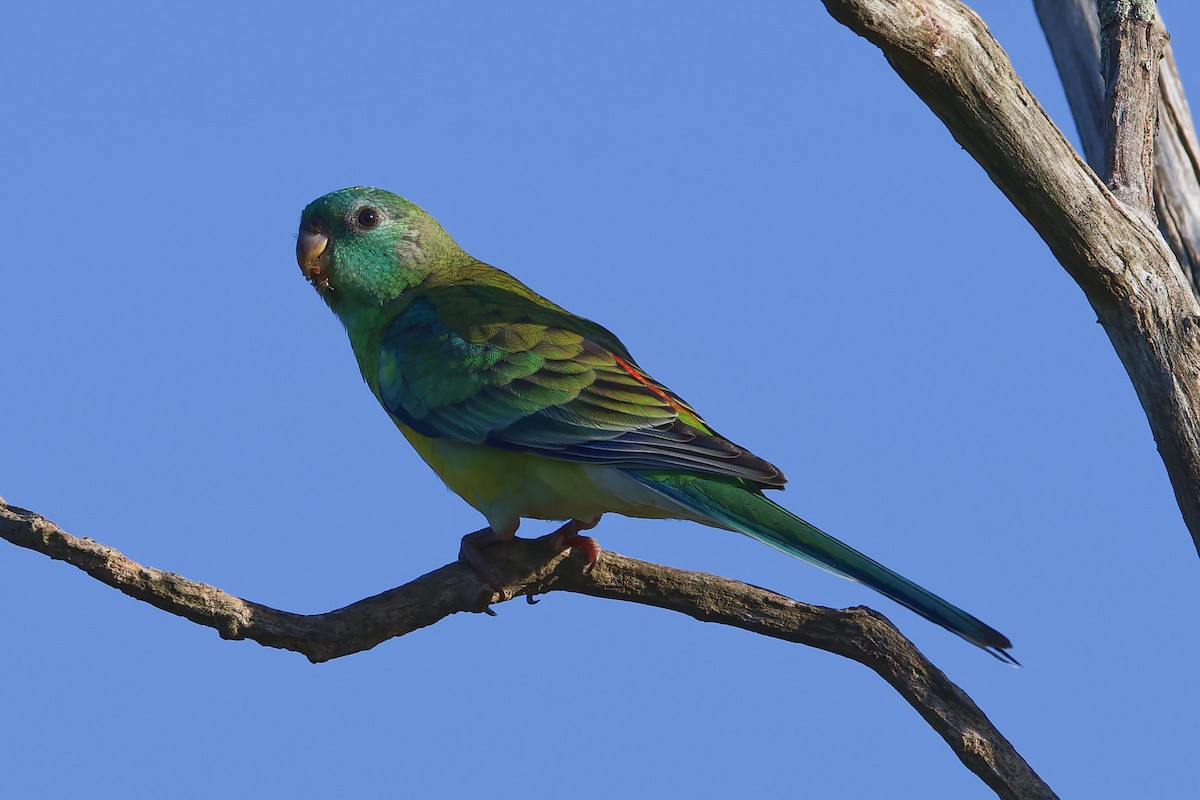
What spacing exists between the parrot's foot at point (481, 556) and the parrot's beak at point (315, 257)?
220 cm

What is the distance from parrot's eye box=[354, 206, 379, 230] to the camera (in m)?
7.66

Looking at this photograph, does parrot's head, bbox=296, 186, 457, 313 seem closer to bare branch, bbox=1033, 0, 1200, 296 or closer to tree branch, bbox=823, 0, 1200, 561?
tree branch, bbox=823, 0, 1200, 561

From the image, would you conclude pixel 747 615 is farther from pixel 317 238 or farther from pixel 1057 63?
pixel 1057 63

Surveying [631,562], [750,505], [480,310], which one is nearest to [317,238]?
[480,310]

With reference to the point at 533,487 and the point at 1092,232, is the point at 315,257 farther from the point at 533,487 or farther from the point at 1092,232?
the point at 1092,232

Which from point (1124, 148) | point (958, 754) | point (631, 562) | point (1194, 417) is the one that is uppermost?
point (1124, 148)

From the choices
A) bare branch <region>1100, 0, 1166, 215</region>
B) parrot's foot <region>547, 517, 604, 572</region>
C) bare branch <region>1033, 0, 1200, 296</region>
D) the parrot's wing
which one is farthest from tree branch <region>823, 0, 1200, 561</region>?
parrot's foot <region>547, 517, 604, 572</region>

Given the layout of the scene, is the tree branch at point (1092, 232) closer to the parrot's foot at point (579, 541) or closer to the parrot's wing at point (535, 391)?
the parrot's wing at point (535, 391)

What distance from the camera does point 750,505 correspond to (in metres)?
5.62

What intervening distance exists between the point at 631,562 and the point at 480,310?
5.76 feet

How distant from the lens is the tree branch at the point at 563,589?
5.18 metres

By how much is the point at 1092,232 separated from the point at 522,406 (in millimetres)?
2878

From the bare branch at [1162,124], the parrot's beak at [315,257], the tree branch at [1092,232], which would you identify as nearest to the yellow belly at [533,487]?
the parrot's beak at [315,257]

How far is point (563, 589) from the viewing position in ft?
20.8
